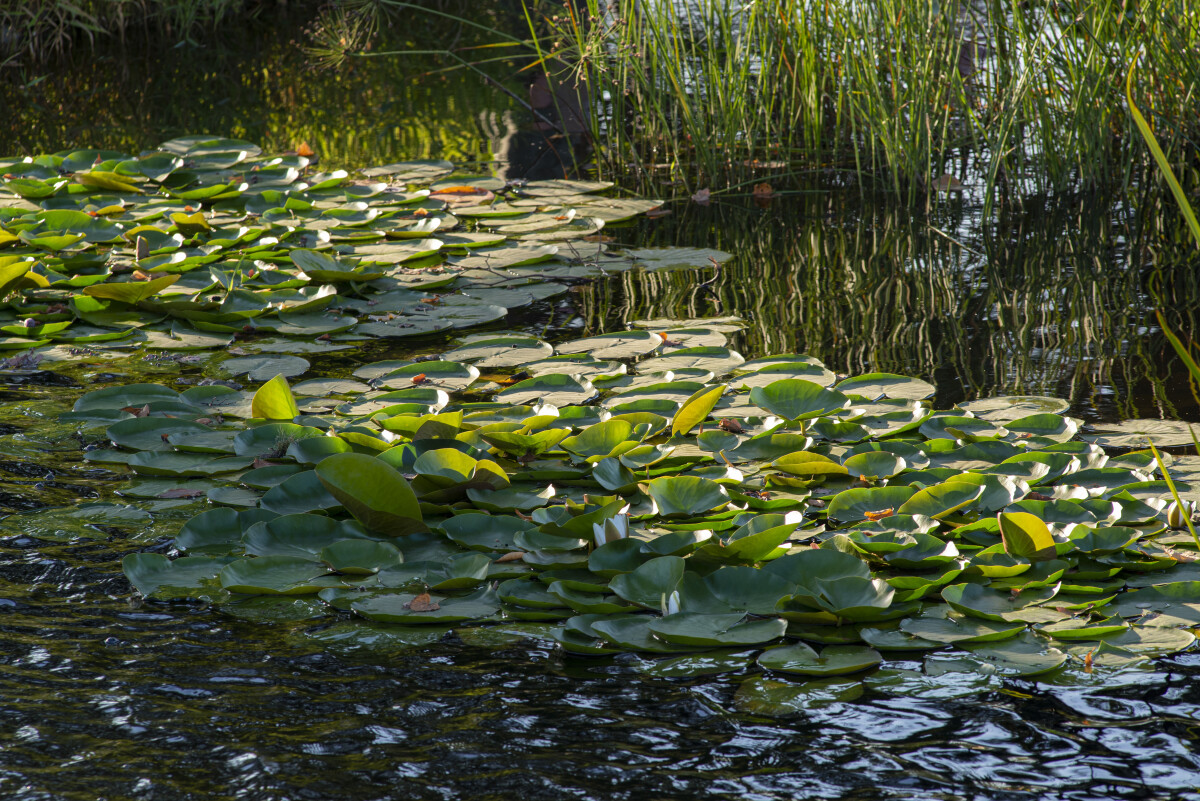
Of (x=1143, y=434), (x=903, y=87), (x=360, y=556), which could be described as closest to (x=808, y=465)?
(x=1143, y=434)

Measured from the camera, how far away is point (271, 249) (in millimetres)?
3529

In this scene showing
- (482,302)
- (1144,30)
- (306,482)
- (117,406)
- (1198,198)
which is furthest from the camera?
(1198,198)

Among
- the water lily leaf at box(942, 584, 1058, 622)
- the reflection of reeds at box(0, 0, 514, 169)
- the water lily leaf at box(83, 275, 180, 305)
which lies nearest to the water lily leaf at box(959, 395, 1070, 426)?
the water lily leaf at box(942, 584, 1058, 622)

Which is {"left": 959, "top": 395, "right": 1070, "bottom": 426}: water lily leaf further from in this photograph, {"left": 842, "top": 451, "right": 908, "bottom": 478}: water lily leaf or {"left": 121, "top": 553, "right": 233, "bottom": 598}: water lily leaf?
{"left": 121, "top": 553, "right": 233, "bottom": 598}: water lily leaf

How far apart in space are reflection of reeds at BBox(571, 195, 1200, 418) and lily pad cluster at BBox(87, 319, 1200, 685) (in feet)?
1.20

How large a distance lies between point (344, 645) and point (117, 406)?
1169 mm

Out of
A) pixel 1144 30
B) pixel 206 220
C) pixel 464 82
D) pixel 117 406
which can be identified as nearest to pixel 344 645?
pixel 117 406

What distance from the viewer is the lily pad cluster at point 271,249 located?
3029 mm

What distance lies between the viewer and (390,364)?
272 centimetres

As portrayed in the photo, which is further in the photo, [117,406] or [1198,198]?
[1198,198]

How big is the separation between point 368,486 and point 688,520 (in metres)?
0.60

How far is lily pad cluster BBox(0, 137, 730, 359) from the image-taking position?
3.03 m

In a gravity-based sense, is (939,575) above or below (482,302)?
below

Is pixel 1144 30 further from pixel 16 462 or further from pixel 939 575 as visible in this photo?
pixel 16 462
